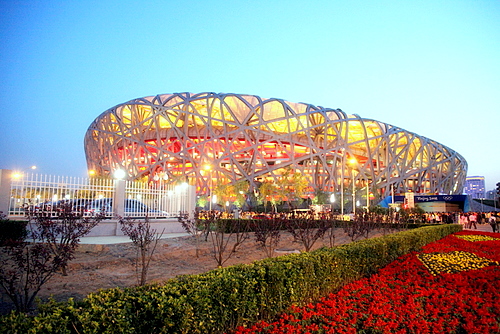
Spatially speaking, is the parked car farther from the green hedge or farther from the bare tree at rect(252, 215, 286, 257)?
the green hedge

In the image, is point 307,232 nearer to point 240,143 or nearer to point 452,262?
point 452,262

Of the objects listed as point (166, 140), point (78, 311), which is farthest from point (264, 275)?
point (166, 140)

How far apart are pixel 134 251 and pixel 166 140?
45951 mm

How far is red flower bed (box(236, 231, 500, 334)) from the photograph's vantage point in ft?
17.1

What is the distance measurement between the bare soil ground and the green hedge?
11.4 ft

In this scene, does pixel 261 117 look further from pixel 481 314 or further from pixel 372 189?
pixel 481 314

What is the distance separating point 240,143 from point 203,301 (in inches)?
2250

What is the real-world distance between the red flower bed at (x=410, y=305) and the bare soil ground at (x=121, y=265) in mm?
4081

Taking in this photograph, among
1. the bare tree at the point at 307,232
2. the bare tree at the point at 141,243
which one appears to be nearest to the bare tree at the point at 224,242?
the bare tree at the point at 141,243

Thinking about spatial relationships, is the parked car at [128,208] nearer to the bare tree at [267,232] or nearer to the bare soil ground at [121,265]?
the bare soil ground at [121,265]

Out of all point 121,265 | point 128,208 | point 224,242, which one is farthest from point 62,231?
point 128,208

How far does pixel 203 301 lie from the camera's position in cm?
429

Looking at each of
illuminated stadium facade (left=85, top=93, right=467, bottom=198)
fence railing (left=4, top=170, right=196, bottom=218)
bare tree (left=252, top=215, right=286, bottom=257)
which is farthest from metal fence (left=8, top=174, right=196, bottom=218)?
illuminated stadium facade (left=85, top=93, right=467, bottom=198)

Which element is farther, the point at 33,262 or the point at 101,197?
the point at 101,197
